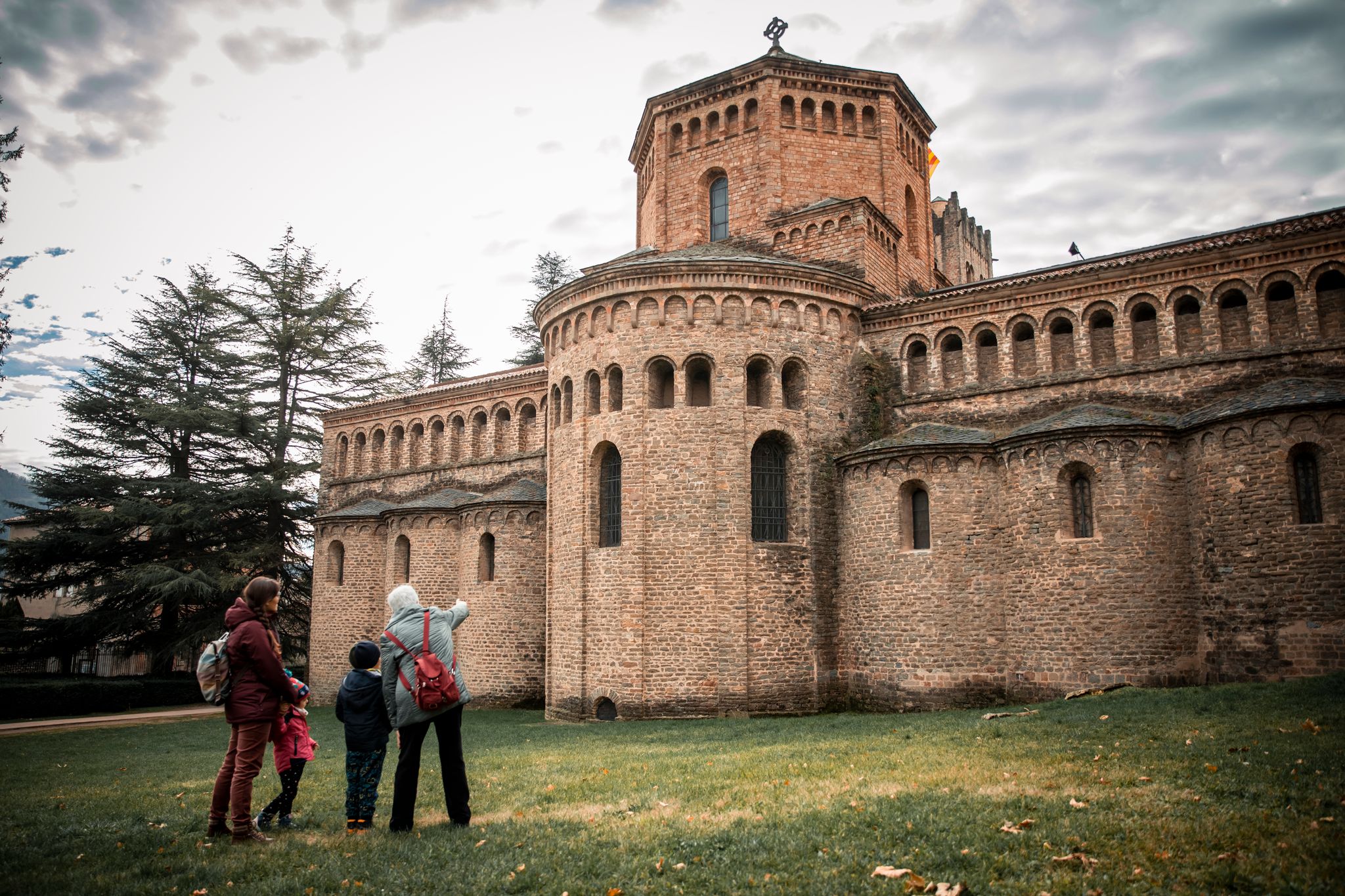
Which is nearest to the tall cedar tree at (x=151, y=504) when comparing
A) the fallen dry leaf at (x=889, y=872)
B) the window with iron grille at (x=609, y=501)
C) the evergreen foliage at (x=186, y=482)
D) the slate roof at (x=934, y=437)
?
the evergreen foliage at (x=186, y=482)

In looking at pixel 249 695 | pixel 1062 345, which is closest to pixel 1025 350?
pixel 1062 345

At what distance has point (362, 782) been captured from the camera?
764 cm

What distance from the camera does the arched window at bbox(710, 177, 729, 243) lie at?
2709 cm

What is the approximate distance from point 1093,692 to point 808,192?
15.7m

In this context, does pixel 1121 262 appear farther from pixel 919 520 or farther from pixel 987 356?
pixel 919 520

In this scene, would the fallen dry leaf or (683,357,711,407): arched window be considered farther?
(683,357,711,407): arched window

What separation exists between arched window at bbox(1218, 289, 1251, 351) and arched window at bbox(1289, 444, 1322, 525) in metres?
3.05

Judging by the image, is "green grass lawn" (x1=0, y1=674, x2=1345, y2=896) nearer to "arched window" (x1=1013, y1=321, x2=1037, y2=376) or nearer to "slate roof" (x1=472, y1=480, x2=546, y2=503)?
"arched window" (x1=1013, y1=321, x2=1037, y2=376)

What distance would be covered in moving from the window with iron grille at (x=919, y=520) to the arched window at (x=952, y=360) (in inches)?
130

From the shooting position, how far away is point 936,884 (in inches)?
230

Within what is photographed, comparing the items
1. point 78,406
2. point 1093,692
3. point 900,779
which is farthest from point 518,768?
point 78,406

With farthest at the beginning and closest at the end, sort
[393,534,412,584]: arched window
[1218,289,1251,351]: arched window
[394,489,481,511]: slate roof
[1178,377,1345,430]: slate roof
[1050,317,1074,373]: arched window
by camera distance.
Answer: [393,534,412,584]: arched window
[394,489,481,511]: slate roof
[1050,317,1074,373]: arched window
[1218,289,1251,351]: arched window
[1178,377,1345,430]: slate roof

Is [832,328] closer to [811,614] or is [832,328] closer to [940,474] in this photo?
[940,474]

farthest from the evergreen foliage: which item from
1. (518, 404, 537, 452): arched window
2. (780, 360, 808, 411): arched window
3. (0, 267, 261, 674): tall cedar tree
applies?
(780, 360, 808, 411): arched window
